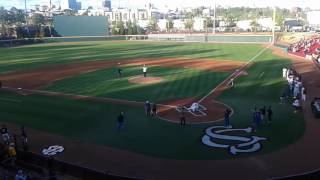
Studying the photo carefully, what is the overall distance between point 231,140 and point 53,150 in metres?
10.3

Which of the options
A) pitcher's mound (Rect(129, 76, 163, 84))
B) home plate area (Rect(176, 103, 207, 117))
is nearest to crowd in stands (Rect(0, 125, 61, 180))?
home plate area (Rect(176, 103, 207, 117))

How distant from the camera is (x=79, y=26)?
11862 cm

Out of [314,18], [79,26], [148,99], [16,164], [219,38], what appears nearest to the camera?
[16,164]

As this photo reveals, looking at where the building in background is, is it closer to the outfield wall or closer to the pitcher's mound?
the outfield wall

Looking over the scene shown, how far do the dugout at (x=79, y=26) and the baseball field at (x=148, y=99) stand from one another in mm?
57919

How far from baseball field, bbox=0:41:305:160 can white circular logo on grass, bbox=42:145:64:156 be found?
1.28 m

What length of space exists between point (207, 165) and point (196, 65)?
36603 millimetres

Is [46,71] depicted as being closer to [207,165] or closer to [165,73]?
[165,73]

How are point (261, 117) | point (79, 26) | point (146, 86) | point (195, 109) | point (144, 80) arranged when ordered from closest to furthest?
1. point (261, 117)
2. point (195, 109)
3. point (146, 86)
4. point (144, 80)
5. point (79, 26)

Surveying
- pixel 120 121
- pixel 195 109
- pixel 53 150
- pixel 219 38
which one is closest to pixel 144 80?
pixel 195 109

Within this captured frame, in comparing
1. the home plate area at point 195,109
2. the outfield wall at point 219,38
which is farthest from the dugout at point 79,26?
the home plate area at point 195,109

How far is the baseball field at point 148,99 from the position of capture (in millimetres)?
24203

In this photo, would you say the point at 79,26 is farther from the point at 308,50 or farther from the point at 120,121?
the point at 120,121

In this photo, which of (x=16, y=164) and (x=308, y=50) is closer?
(x=16, y=164)
